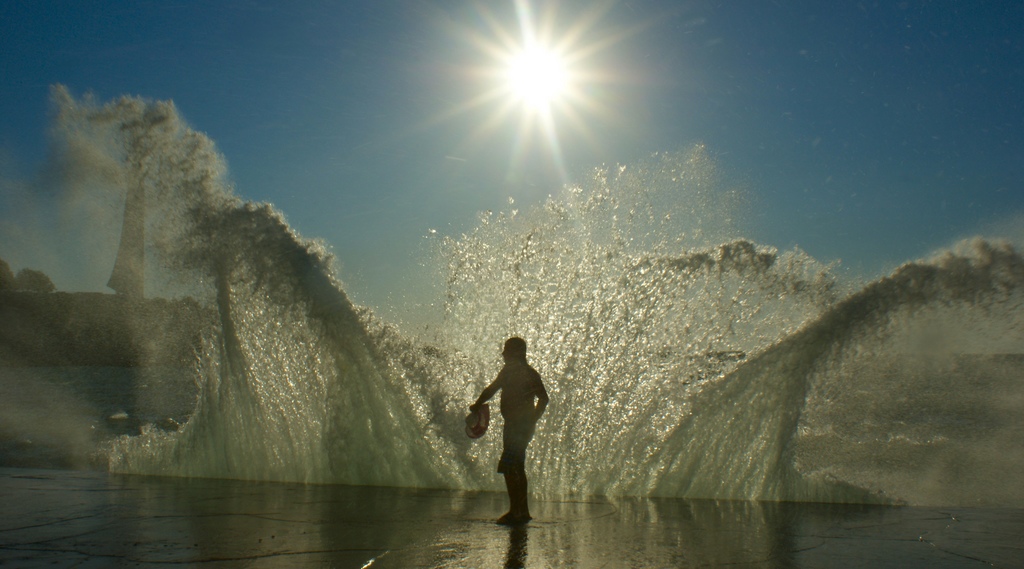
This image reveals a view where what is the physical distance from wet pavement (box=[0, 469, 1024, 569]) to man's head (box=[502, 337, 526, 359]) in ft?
4.20

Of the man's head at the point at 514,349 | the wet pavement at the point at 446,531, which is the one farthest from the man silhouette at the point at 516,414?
the wet pavement at the point at 446,531

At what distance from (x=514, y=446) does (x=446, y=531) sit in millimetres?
992

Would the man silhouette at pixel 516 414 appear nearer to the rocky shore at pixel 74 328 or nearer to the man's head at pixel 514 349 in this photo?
the man's head at pixel 514 349

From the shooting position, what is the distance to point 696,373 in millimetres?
8438

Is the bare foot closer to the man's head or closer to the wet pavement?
the wet pavement

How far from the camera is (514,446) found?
5727 mm

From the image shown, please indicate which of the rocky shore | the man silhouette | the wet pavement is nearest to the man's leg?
the man silhouette

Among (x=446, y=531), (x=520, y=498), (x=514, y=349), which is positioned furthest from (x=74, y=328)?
(x=446, y=531)

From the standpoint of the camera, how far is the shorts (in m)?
5.65

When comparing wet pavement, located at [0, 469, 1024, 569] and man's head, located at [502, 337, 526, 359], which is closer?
wet pavement, located at [0, 469, 1024, 569]

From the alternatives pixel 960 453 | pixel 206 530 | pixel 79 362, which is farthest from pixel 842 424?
pixel 79 362

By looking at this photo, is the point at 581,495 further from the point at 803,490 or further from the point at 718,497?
the point at 803,490

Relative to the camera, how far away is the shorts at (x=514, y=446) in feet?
18.5

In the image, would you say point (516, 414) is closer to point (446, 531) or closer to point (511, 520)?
point (511, 520)
